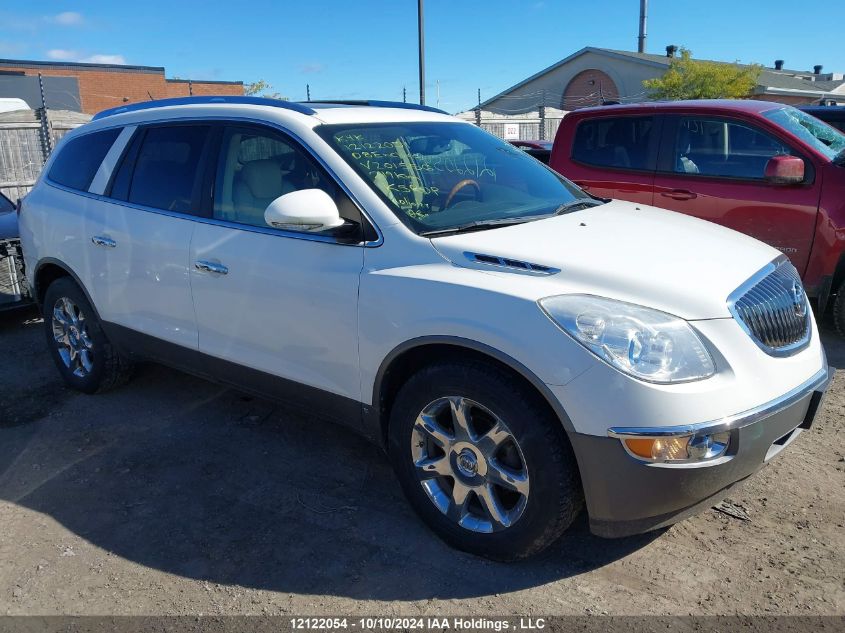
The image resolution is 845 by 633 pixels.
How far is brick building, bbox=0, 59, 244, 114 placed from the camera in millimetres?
41594

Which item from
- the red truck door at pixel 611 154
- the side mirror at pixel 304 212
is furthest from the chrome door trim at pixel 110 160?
the red truck door at pixel 611 154

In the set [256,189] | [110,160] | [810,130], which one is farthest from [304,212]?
[810,130]

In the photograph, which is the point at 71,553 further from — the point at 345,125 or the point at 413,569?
the point at 345,125

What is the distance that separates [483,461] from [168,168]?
2.53 m

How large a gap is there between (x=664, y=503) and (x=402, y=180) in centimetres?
182

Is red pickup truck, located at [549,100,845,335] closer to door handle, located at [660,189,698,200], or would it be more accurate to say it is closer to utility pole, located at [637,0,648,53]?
door handle, located at [660,189,698,200]

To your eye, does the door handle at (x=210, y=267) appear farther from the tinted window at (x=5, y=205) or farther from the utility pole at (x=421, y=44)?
the utility pole at (x=421, y=44)

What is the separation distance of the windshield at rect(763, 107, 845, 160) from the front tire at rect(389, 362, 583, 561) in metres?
4.37

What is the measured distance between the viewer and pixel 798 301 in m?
3.13

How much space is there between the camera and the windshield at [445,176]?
3.27 meters

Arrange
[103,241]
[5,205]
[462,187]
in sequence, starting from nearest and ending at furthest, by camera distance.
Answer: [462,187]
[103,241]
[5,205]

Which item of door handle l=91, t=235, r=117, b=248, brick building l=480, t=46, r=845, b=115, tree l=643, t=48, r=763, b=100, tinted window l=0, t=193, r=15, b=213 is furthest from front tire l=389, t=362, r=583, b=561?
brick building l=480, t=46, r=845, b=115

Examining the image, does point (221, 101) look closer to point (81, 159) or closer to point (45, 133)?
point (81, 159)

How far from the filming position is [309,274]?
326 centimetres
